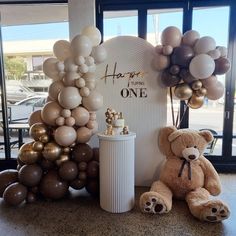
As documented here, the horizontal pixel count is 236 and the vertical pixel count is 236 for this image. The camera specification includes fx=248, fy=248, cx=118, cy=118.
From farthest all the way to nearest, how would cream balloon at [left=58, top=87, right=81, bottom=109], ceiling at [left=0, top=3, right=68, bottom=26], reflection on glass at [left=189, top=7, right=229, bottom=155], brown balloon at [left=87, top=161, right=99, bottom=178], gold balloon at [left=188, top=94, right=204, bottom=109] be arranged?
ceiling at [left=0, top=3, right=68, bottom=26] < reflection on glass at [left=189, top=7, right=229, bottom=155] < gold balloon at [left=188, top=94, right=204, bottom=109] < brown balloon at [left=87, top=161, right=99, bottom=178] < cream balloon at [left=58, top=87, right=81, bottom=109]

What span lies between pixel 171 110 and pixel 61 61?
159 cm

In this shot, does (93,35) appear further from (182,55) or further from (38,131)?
(38,131)

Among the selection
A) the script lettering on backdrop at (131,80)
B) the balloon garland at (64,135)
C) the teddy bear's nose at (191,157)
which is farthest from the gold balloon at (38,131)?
the teddy bear's nose at (191,157)

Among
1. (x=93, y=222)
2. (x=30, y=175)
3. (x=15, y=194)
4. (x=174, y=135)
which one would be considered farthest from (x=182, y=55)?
(x=15, y=194)

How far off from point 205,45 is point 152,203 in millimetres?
1770

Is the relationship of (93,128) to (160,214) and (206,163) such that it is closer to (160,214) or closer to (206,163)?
(160,214)

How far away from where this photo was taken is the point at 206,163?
2906mm

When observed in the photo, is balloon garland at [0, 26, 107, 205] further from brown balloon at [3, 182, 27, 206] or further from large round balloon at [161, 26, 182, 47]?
large round balloon at [161, 26, 182, 47]

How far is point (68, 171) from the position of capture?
2.73 metres

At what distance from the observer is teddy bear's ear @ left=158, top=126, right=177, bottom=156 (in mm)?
3049

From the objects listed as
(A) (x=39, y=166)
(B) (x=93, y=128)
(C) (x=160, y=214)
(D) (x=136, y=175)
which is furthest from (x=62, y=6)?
(C) (x=160, y=214)

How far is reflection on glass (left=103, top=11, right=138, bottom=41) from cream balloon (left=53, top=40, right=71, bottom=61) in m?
1.12

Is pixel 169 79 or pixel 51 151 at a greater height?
pixel 169 79

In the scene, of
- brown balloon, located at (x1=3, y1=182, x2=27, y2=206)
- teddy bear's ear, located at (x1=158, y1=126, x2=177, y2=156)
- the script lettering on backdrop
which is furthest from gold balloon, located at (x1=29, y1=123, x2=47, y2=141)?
teddy bear's ear, located at (x1=158, y1=126, x2=177, y2=156)
